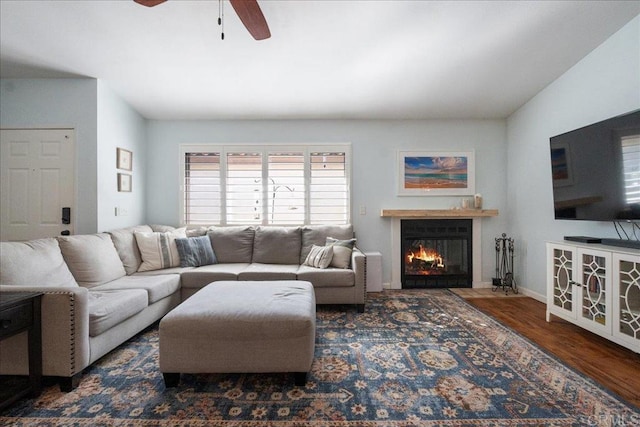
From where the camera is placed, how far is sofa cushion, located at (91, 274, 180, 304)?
2646 millimetres

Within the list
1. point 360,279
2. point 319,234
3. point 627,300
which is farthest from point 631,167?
point 319,234

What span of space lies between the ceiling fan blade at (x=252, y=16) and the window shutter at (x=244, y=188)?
2280 millimetres

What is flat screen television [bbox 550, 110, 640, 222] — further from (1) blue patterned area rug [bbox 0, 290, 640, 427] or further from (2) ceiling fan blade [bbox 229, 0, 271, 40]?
(2) ceiling fan blade [bbox 229, 0, 271, 40]

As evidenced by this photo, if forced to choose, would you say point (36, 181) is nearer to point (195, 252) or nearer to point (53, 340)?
point (195, 252)

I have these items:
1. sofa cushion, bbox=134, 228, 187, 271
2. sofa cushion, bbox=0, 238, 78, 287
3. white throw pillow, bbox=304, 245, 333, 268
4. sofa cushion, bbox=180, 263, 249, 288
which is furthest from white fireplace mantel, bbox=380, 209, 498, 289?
sofa cushion, bbox=0, 238, 78, 287

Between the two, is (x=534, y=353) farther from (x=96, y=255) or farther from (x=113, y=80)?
(x=113, y=80)

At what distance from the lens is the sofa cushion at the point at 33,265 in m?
2.06

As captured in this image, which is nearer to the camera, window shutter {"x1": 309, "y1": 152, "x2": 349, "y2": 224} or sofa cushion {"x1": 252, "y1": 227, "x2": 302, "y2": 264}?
sofa cushion {"x1": 252, "y1": 227, "x2": 302, "y2": 264}

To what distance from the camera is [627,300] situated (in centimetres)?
222

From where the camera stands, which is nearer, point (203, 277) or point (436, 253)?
point (203, 277)

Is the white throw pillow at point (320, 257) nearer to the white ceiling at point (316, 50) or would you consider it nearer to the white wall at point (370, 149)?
the white wall at point (370, 149)

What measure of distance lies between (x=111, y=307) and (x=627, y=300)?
3.76m

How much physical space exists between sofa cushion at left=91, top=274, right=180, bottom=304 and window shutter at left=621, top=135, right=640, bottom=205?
4.01 metres

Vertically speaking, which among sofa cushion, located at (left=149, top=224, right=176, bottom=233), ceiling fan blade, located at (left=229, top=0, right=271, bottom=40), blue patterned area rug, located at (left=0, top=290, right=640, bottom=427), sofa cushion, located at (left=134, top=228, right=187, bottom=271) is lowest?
blue patterned area rug, located at (left=0, top=290, right=640, bottom=427)
